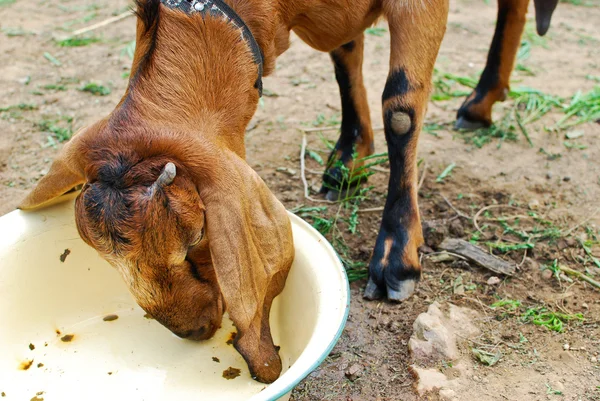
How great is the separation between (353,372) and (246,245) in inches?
36.4

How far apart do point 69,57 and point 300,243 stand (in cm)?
415

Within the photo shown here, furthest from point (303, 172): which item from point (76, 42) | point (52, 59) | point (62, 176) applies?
point (76, 42)

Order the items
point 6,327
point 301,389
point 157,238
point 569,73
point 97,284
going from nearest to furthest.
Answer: point 157,238 < point 301,389 < point 6,327 < point 97,284 < point 569,73

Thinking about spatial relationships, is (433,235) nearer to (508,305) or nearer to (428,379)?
(508,305)

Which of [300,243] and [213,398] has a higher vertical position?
[300,243]

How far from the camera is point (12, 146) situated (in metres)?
4.96

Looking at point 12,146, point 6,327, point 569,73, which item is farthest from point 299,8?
point 569,73

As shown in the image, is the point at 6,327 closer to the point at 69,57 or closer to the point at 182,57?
the point at 182,57

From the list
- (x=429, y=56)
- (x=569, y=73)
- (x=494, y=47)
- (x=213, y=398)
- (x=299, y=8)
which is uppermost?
(x=299, y=8)

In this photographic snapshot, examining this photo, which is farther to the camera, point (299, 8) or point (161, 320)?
point (299, 8)

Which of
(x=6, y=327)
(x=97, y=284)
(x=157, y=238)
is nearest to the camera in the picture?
(x=157, y=238)

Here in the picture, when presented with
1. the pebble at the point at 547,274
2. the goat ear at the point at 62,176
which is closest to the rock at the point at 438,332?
the pebble at the point at 547,274

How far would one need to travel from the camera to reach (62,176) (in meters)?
2.97

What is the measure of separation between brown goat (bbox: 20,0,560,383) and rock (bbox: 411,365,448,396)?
2.14 ft
